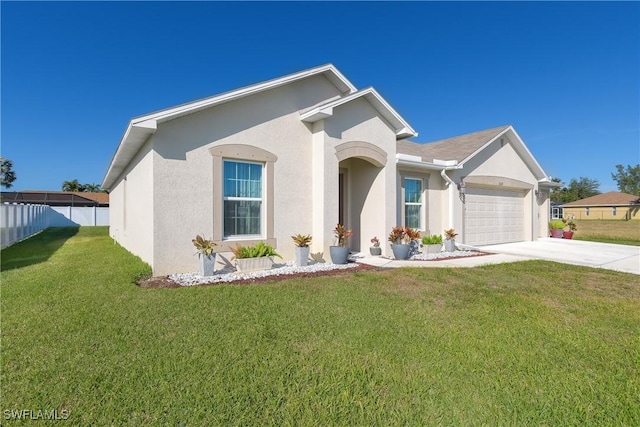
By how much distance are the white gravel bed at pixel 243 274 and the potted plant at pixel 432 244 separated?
405cm

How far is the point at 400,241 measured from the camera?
34.5 feet

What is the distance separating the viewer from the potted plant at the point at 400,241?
10.2 metres

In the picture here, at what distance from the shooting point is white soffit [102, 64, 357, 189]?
6936mm

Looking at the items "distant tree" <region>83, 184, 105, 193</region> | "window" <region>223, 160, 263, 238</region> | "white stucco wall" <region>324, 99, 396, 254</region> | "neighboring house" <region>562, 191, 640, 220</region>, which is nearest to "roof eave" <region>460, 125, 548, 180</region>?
"white stucco wall" <region>324, 99, 396, 254</region>

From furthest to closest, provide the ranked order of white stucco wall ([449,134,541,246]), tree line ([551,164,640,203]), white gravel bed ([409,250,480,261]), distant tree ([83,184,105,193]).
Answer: distant tree ([83,184,105,193]) < tree line ([551,164,640,203]) < white stucco wall ([449,134,541,246]) < white gravel bed ([409,250,480,261])

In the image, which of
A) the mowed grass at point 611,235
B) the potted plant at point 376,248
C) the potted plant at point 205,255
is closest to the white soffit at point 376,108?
the potted plant at point 376,248

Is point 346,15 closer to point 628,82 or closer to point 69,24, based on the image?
point 69,24

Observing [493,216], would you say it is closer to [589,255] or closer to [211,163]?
[589,255]

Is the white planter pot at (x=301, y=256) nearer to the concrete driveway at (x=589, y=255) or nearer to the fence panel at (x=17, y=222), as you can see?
the concrete driveway at (x=589, y=255)

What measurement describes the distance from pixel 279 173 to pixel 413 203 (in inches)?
247

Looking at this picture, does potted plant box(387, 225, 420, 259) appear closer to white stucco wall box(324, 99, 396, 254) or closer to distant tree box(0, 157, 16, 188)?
white stucco wall box(324, 99, 396, 254)

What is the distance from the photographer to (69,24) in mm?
10367

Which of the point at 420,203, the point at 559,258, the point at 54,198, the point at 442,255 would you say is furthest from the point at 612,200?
the point at 54,198

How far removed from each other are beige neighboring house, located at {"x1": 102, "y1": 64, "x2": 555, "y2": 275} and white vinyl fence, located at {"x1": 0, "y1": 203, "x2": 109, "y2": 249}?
16.2 feet
